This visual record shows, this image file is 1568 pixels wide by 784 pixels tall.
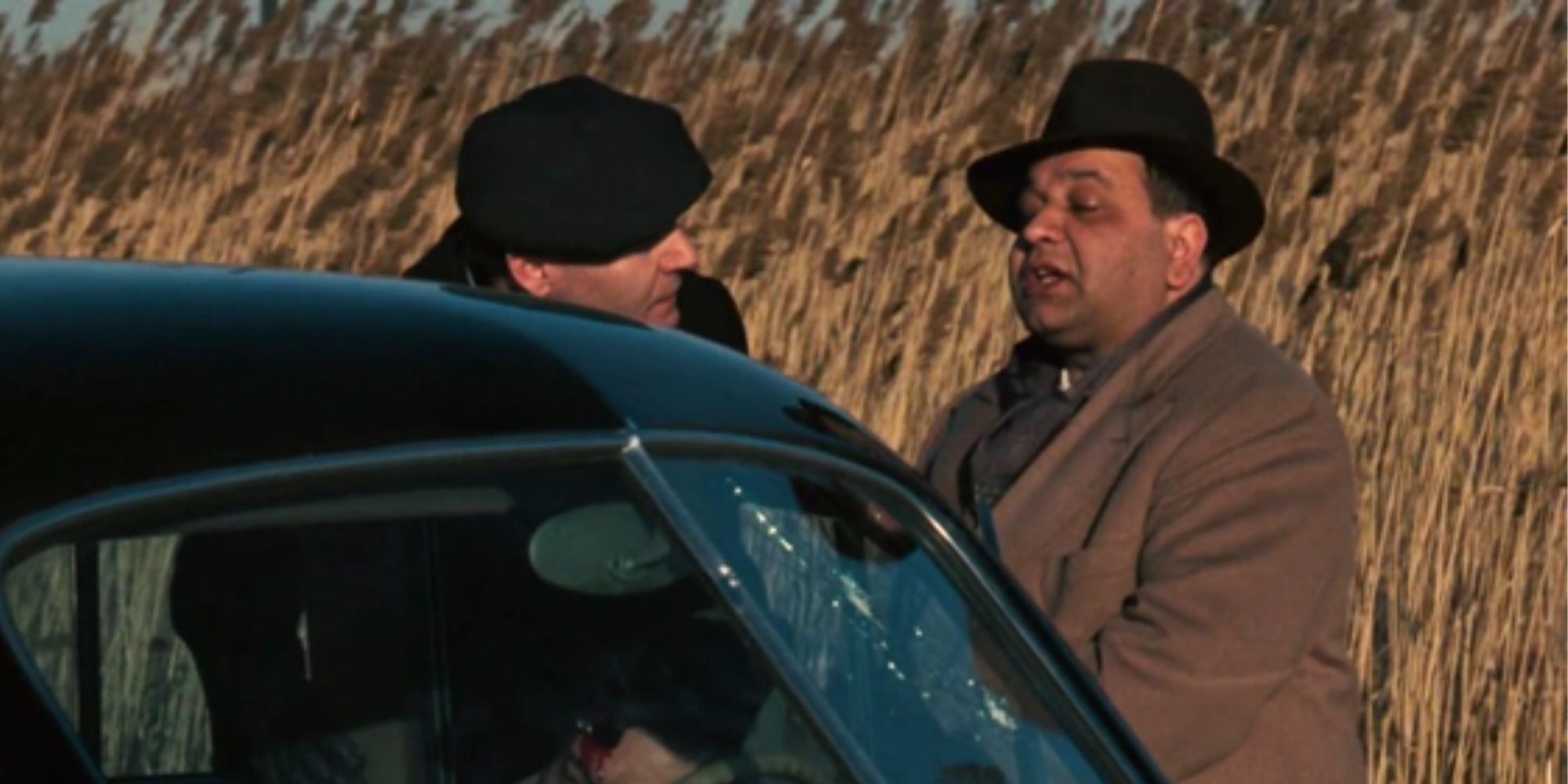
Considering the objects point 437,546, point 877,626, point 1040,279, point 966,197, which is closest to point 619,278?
point 1040,279

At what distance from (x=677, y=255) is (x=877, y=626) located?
1.55 m

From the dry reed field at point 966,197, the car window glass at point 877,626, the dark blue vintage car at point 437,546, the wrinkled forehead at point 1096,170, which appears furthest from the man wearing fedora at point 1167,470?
the dry reed field at point 966,197

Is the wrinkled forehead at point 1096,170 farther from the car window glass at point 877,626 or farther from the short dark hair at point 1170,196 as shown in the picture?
the car window glass at point 877,626

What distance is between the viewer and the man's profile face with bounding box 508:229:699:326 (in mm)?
4035

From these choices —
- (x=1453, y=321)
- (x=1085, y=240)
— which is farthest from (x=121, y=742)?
(x=1453, y=321)

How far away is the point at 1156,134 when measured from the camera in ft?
14.0

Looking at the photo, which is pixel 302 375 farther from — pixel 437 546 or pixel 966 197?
pixel 966 197

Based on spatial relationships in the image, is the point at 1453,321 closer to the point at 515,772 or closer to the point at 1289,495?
the point at 1289,495

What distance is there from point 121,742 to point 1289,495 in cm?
197

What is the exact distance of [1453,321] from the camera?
25.5ft

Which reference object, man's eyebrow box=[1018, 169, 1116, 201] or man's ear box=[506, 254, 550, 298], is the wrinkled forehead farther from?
man's ear box=[506, 254, 550, 298]

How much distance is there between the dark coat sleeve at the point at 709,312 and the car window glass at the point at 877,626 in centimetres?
204

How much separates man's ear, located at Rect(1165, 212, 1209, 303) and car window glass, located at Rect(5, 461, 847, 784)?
1.95m

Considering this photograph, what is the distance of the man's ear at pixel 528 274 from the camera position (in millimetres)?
4051
